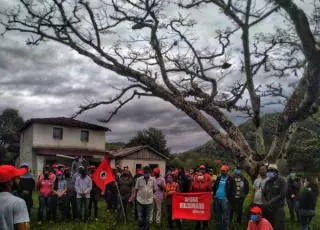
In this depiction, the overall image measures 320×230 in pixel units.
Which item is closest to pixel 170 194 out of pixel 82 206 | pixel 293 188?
pixel 82 206

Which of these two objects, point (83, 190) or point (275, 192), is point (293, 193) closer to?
point (275, 192)

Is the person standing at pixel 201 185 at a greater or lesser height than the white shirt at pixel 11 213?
greater

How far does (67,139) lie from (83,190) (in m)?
30.8

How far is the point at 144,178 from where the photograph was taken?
14.0 m

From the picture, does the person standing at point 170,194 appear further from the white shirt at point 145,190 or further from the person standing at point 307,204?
the person standing at point 307,204

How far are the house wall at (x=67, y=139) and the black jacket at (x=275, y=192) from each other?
3544 centimetres

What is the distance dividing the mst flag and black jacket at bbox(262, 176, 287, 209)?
3088mm

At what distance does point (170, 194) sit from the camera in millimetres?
15109

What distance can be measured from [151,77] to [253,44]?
3.83 metres

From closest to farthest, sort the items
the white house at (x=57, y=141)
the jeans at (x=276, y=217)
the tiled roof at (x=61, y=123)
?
the jeans at (x=276, y=217) → the white house at (x=57, y=141) → the tiled roof at (x=61, y=123)

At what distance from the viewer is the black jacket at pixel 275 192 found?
35.8 ft

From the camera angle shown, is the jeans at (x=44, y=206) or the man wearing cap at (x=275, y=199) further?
the jeans at (x=44, y=206)

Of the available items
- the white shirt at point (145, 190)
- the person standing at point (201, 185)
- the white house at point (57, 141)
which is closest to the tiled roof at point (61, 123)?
the white house at point (57, 141)

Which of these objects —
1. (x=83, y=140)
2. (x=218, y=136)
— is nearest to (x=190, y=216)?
(x=218, y=136)
